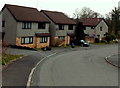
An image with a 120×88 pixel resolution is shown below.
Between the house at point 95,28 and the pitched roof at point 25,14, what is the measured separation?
2149 centimetres

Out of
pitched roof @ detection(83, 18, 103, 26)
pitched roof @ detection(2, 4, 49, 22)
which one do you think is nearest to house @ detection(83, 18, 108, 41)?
pitched roof @ detection(83, 18, 103, 26)

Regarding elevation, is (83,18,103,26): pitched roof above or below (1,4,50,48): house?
above

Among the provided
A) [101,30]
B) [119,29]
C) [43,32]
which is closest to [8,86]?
[43,32]

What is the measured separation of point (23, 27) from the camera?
137 feet

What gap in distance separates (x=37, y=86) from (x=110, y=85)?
526 cm

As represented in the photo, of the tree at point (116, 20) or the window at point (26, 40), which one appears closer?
the window at point (26, 40)

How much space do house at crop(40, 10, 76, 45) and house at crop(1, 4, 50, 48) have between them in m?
3.03

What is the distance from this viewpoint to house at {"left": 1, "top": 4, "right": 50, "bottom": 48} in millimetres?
40537

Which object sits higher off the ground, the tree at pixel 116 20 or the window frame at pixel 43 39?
the tree at pixel 116 20

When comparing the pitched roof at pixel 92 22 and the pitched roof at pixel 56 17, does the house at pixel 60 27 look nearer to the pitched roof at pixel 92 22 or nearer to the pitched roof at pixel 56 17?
the pitched roof at pixel 56 17

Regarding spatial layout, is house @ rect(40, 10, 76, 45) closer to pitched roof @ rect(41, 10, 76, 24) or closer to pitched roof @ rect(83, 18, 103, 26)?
pitched roof @ rect(41, 10, 76, 24)

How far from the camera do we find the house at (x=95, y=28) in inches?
2618

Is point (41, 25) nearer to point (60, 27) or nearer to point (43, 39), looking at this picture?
point (43, 39)

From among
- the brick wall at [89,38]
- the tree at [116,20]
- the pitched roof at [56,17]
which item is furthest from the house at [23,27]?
the tree at [116,20]
